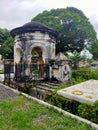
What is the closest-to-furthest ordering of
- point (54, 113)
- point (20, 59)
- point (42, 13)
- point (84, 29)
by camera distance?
point (54, 113) → point (20, 59) → point (84, 29) → point (42, 13)

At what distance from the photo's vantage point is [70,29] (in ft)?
72.4

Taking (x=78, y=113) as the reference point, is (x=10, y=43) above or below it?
above

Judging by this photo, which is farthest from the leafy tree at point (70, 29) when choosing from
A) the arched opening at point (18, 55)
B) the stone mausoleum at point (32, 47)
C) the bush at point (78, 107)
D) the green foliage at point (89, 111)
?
the green foliage at point (89, 111)

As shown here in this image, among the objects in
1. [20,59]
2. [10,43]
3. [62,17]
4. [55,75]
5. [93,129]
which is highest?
[62,17]

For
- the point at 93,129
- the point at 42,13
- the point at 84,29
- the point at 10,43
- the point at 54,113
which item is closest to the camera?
the point at 93,129

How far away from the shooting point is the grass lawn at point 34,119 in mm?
4250

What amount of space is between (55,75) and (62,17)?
13175mm

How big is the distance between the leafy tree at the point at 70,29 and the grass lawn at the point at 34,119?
16.9 metres

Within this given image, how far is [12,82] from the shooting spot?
11.6 m

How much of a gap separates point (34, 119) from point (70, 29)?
18.6m

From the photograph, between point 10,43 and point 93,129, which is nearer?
point 93,129

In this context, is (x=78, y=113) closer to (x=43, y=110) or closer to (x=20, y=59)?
(x=43, y=110)

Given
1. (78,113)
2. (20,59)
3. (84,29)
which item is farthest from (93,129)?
(84,29)

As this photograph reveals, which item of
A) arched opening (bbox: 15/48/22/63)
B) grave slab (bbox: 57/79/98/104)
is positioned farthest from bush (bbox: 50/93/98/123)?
arched opening (bbox: 15/48/22/63)
